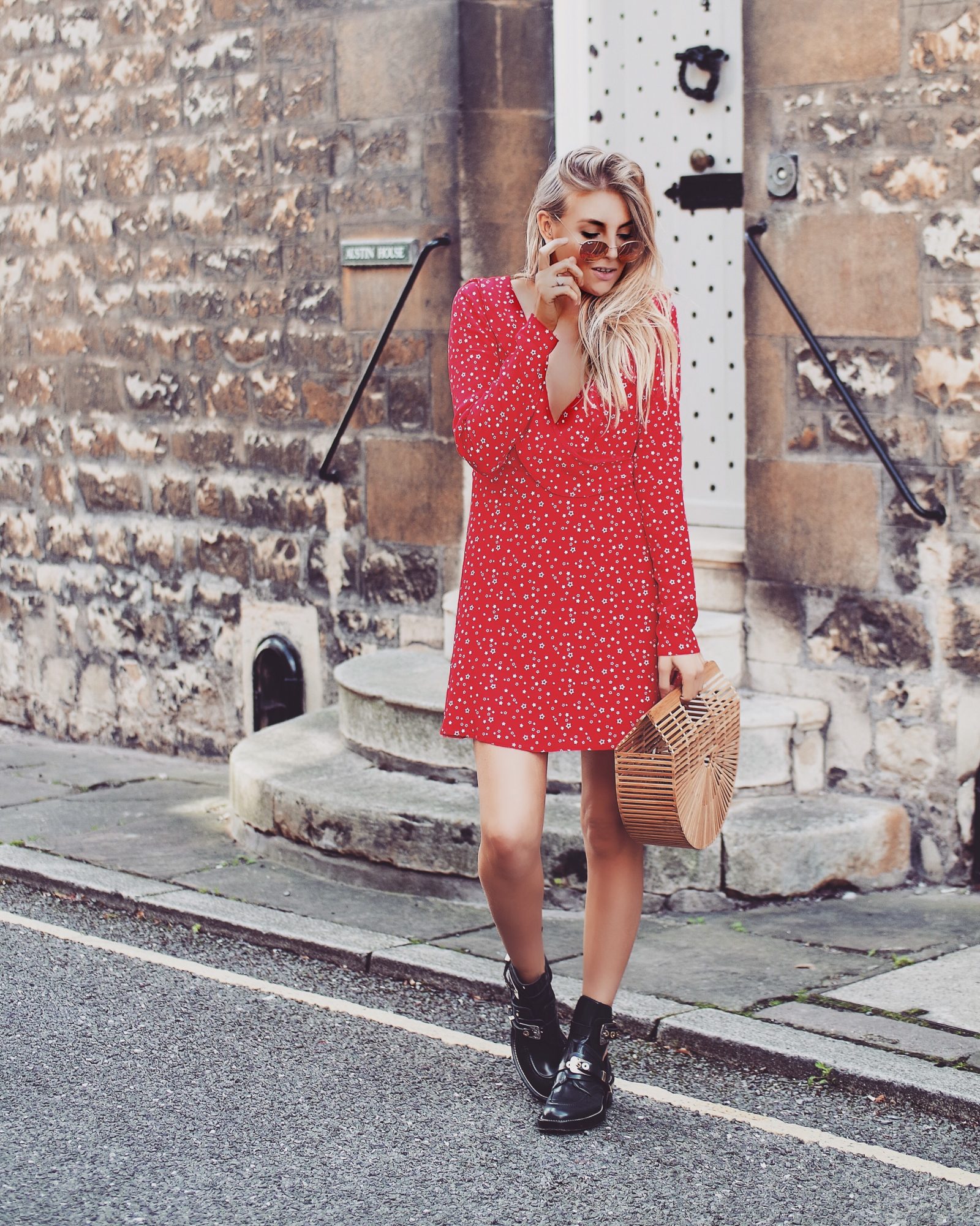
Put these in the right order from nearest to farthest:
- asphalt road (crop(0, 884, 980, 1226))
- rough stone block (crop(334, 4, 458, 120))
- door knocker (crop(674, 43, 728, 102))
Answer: asphalt road (crop(0, 884, 980, 1226)), door knocker (crop(674, 43, 728, 102)), rough stone block (crop(334, 4, 458, 120))

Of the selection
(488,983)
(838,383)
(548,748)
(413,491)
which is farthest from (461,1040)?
(413,491)

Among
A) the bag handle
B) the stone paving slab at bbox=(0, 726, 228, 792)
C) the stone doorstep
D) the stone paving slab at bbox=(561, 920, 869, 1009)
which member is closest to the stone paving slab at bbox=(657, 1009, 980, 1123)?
the stone doorstep

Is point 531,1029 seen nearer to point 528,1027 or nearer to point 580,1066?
point 528,1027

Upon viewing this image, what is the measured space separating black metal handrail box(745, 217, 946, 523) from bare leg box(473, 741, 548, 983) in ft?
7.65

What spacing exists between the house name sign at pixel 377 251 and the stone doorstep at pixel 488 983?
9.02 feet

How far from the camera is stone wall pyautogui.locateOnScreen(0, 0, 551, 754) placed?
24.5ft

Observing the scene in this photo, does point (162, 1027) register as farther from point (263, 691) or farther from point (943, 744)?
point (263, 691)

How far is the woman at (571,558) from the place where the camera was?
3797 millimetres

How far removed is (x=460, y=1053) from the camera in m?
4.54

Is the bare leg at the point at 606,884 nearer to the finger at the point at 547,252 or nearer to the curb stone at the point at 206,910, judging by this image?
the finger at the point at 547,252

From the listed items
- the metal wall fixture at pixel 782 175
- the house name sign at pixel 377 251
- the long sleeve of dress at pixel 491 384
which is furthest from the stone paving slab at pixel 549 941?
the house name sign at pixel 377 251

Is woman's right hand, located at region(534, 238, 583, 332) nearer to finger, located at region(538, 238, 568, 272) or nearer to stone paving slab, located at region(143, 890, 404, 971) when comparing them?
finger, located at region(538, 238, 568, 272)

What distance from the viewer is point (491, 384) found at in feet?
12.6

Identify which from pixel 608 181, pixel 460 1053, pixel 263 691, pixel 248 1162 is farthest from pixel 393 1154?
pixel 263 691
